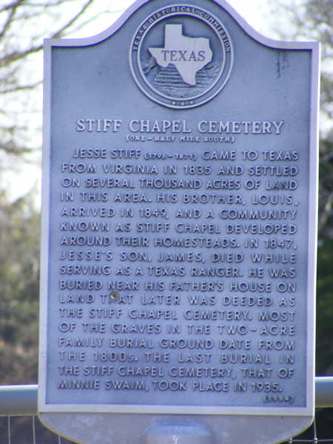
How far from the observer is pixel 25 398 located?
7.29 meters

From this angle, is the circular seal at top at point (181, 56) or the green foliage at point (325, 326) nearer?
the circular seal at top at point (181, 56)

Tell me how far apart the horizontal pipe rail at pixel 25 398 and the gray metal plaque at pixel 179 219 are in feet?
1.89

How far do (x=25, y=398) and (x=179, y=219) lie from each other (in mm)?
1523

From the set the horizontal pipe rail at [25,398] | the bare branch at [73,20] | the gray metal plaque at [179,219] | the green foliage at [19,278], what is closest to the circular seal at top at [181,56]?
the gray metal plaque at [179,219]

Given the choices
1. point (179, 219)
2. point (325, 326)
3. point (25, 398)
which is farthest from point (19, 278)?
point (179, 219)

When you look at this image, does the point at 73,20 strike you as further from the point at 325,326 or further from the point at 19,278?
the point at 19,278

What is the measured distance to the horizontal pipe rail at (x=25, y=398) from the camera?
7289mm

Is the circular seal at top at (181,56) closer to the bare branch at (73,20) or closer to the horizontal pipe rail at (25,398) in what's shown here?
the horizontal pipe rail at (25,398)

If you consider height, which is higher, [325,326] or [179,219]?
[179,219]

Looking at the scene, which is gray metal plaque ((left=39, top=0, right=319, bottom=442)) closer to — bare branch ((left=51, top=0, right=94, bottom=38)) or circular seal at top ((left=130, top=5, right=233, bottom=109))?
circular seal at top ((left=130, top=5, right=233, bottom=109))

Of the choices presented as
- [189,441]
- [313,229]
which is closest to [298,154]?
[313,229]

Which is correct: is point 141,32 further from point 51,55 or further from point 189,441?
point 189,441

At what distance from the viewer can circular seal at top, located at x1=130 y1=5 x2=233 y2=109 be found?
6.87 m

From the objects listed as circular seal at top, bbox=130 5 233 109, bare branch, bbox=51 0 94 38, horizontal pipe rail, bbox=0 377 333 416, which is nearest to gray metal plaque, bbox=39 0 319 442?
circular seal at top, bbox=130 5 233 109
